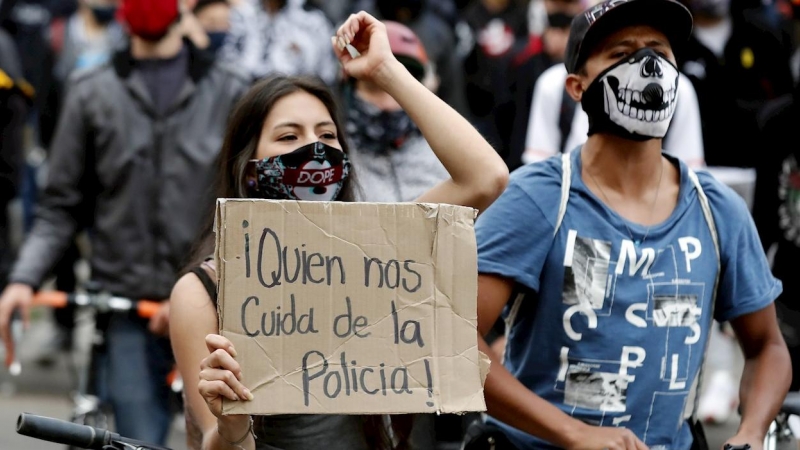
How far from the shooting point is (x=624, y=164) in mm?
4461

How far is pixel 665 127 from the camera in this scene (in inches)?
174

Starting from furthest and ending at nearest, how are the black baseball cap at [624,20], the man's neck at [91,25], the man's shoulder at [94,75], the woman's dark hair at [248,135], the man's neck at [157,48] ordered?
1. the man's neck at [91,25]
2. the man's neck at [157,48]
3. the man's shoulder at [94,75]
4. the black baseball cap at [624,20]
5. the woman's dark hair at [248,135]

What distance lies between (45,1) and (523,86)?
637 centimetres

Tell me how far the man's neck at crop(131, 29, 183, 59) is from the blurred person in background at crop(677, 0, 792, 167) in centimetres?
328

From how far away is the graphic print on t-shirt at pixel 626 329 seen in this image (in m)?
4.23

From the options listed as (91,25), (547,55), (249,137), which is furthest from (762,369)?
(91,25)

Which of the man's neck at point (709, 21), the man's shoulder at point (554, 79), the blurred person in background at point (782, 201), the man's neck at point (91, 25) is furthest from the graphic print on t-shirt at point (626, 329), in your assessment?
the man's neck at point (91, 25)

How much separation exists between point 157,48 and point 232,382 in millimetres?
3756

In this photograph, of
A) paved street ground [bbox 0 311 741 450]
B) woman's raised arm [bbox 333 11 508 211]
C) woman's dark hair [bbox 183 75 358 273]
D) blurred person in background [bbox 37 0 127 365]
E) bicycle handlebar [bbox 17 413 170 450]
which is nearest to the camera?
bicycle handlebar [bbox 17 413 170 450]

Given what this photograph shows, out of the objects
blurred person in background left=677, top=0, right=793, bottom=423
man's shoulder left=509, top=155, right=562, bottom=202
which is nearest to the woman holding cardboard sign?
man's shoulder left=509, top=155, right=562, bottom=202

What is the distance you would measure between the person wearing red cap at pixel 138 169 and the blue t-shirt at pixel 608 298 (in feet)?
8.45

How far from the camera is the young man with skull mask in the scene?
13.9 feet

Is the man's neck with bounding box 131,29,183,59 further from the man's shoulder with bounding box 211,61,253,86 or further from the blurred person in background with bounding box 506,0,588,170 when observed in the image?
the blurred person in background with bounding box 506,0,588,170

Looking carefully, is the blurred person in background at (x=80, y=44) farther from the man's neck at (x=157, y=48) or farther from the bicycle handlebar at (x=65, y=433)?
the bicycle handlebar at (x=65, y=433)
